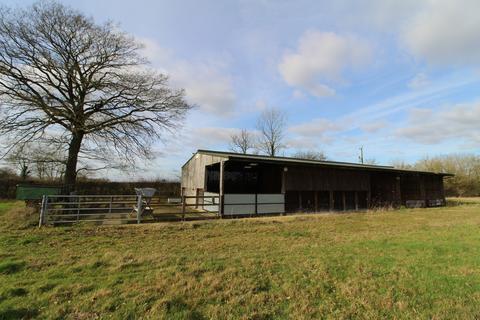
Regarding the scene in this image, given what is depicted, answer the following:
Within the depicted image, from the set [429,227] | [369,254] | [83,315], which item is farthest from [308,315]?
[429,227]

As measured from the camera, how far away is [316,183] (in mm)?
16297

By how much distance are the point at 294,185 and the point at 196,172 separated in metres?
7.14

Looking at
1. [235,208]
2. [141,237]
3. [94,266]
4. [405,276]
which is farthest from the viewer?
[235,208]

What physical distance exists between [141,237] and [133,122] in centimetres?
992

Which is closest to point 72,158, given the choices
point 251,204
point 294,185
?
point 251,204

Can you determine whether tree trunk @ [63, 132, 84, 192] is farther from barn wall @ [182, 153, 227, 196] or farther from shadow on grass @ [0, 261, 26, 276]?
shadow on grass @ [0, 261, 26, 276]

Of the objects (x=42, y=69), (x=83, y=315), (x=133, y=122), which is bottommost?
(x=83, y=315)

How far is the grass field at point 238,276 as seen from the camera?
3.57 m

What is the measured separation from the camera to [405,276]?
188 inches

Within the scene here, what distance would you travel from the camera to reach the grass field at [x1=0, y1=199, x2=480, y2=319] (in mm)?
3570

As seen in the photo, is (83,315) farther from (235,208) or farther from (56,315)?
(235,208)

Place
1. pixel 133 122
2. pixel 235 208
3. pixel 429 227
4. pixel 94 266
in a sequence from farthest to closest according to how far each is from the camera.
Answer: pixel 133 122
pixel 235 208
pixel 429 227
pixel 94 266

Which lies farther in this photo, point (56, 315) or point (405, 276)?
point (405, 276)

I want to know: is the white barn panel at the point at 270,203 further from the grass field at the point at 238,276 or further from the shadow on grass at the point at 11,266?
the shadow on grass at the point at 11,266
